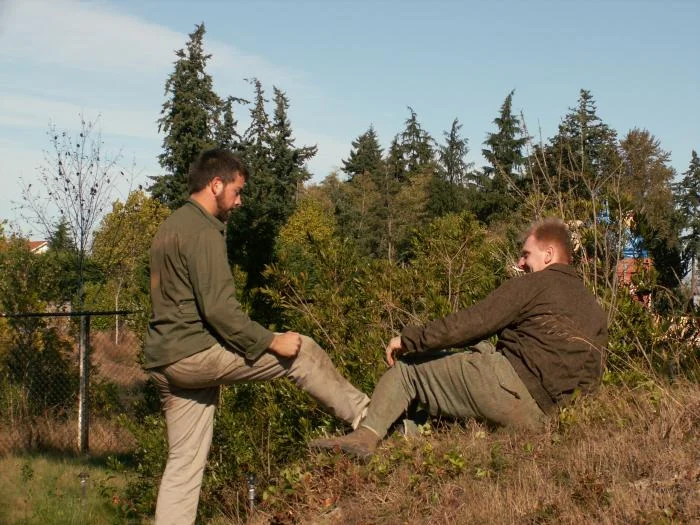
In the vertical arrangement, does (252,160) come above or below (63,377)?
above

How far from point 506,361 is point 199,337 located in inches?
71.6

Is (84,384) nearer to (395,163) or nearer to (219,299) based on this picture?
(219,299)

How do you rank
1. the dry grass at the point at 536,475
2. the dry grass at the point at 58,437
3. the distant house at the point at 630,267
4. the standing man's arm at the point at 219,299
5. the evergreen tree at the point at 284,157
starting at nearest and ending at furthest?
1. the dry grass at the point at 536,475
2. the standing man's arm at the point at 219,299
3. the distant house at the point at 630,267
4. the dry grass at the point at 58,437
5. the evergreen tree at the point at 284,157

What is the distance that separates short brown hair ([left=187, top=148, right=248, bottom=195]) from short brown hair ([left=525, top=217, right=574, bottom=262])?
1.89 meters

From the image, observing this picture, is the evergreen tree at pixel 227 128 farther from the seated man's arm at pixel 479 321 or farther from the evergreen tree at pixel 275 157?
the seated man's arm at pixel 479 321

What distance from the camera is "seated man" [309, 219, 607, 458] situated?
502cm

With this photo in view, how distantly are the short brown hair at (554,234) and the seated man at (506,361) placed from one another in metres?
0.17

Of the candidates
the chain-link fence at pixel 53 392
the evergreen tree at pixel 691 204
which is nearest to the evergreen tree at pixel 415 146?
the evergreen tree at pixel 691 204

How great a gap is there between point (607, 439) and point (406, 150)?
269 ft

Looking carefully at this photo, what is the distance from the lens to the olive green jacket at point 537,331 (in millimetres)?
5016

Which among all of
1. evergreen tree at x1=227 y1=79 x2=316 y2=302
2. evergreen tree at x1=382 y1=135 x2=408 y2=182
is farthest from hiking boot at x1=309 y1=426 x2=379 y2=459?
evergreen tree at x1=382 y1=135 x2=408 y2=182

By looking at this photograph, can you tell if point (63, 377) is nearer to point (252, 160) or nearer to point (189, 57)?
point (189, 57)

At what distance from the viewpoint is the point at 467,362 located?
5.07 m

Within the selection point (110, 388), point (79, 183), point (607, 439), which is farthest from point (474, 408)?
point (79, 183)
